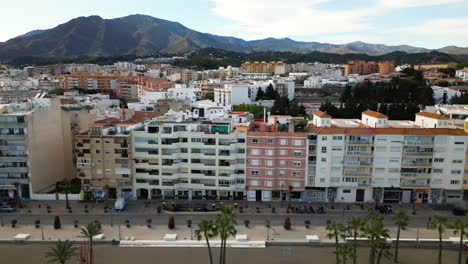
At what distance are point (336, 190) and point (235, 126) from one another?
19092mm

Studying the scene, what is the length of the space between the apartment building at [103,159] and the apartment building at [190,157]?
1.50 meters

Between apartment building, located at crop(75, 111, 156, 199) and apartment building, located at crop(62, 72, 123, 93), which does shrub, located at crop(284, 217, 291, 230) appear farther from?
apartment building, located at crop(62, 72, 123, 93)

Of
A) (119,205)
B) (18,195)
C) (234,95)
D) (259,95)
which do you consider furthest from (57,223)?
(259,95)

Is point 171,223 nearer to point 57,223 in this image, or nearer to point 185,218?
point 185,218

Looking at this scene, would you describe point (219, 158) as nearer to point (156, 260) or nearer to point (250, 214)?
point (250, 214)

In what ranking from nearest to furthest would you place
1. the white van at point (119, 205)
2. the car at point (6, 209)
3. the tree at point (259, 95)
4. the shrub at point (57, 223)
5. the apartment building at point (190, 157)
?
the shrub at point (57, 223) → the white van at point (119, 205) → the car at point (6, 209) → the apartment building at point (190, 157) → the tree at point (259, 95)

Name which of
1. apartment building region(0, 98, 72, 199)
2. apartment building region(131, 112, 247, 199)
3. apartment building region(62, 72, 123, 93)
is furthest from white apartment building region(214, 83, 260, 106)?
apartment building region(62, 72, 123, 93)

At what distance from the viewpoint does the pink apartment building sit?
59.4 metres

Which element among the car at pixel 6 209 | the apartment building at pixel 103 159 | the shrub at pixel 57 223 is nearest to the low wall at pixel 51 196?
the apartment building at pixel 103 159

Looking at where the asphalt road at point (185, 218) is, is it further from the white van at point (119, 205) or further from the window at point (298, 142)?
the window at point (298, 142)

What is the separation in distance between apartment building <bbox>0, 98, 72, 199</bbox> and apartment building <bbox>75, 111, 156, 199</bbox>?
7.48 meters

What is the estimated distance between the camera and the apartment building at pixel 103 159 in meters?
60.5

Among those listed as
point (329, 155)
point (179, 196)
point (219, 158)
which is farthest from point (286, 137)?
point (179, 196)

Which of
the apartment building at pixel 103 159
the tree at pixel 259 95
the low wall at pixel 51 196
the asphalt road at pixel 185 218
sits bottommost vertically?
the asphalt road at pixel 185 218
